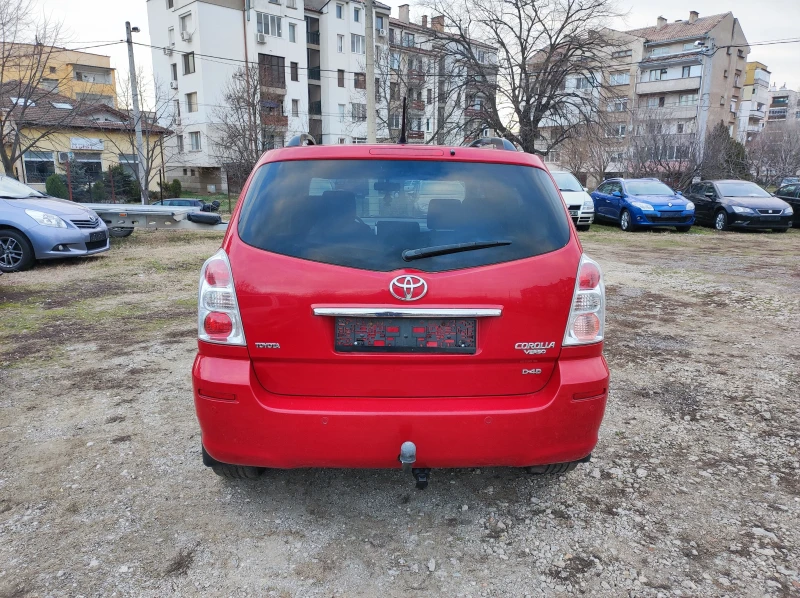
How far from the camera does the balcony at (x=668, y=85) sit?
62188mm

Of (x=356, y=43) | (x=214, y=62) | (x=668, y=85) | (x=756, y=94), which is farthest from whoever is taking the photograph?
(x=756, y=94)

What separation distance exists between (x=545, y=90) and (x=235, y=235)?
1219 inches

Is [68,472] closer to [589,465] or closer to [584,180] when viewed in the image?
[589,465]

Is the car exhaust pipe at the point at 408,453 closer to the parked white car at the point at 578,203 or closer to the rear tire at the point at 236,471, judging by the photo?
the rear tire at the point at 236,471

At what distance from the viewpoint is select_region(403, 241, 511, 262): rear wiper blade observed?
7.66 feet

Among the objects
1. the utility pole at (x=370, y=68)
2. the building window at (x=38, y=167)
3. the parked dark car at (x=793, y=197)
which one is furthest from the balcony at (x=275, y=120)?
the parked dark car at (x=793, y=197)

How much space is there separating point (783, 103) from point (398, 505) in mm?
144929

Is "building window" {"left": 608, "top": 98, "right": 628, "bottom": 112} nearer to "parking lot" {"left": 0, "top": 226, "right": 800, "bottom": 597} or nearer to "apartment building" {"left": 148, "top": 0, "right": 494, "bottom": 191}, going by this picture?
"apartment building" {"left": 148, "top": 0, "right": 494, "bottom": 191}

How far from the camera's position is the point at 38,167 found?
35.1 metres

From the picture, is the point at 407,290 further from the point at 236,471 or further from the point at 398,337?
the point at 236,471

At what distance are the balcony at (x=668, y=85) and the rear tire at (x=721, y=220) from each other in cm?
5301

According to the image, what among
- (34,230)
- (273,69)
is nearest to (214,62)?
(273,69)

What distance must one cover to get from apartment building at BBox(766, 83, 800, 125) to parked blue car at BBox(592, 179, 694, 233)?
379 ft

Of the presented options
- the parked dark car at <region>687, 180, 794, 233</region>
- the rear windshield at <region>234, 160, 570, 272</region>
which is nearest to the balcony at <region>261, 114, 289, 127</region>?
the parked dark car at <region>687, 180, 794, 233</region>
